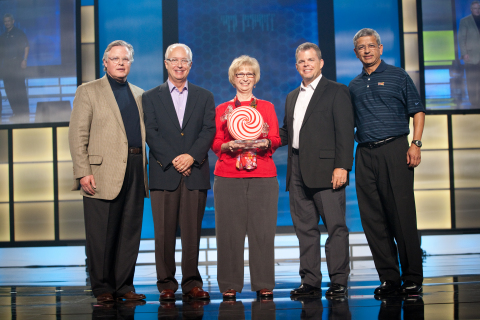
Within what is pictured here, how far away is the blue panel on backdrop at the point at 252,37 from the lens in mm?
5871

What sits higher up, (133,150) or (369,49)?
(369,49)

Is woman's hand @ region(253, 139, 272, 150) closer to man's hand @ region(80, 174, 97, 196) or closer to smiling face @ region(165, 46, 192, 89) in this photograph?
smiling face @ region(165, 46, 192, 89)

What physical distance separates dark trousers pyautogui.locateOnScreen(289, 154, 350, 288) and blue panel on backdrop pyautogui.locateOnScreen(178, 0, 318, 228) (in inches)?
111

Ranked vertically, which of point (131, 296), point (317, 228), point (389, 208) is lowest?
point (131, 296)

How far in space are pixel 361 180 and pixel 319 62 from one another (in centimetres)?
92

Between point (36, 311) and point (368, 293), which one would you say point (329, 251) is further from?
point (36, 311)

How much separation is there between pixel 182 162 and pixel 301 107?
38.2 inches

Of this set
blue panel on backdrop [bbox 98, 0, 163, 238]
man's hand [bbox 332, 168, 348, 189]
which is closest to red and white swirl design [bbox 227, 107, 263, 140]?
man's hand [bbox 332, 168, 348, 189]

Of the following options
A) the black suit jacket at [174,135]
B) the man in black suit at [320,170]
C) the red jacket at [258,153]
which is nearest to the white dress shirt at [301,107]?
the man in black suit at [320,170]

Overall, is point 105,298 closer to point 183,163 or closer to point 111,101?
point 183,163

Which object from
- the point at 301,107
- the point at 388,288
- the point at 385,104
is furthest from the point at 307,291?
the point at 385,104

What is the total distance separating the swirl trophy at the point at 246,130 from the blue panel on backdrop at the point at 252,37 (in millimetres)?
3010

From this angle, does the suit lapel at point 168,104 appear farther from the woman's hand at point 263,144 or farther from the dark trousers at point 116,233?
the woman's hand at point 263,144

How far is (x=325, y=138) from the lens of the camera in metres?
2.93
